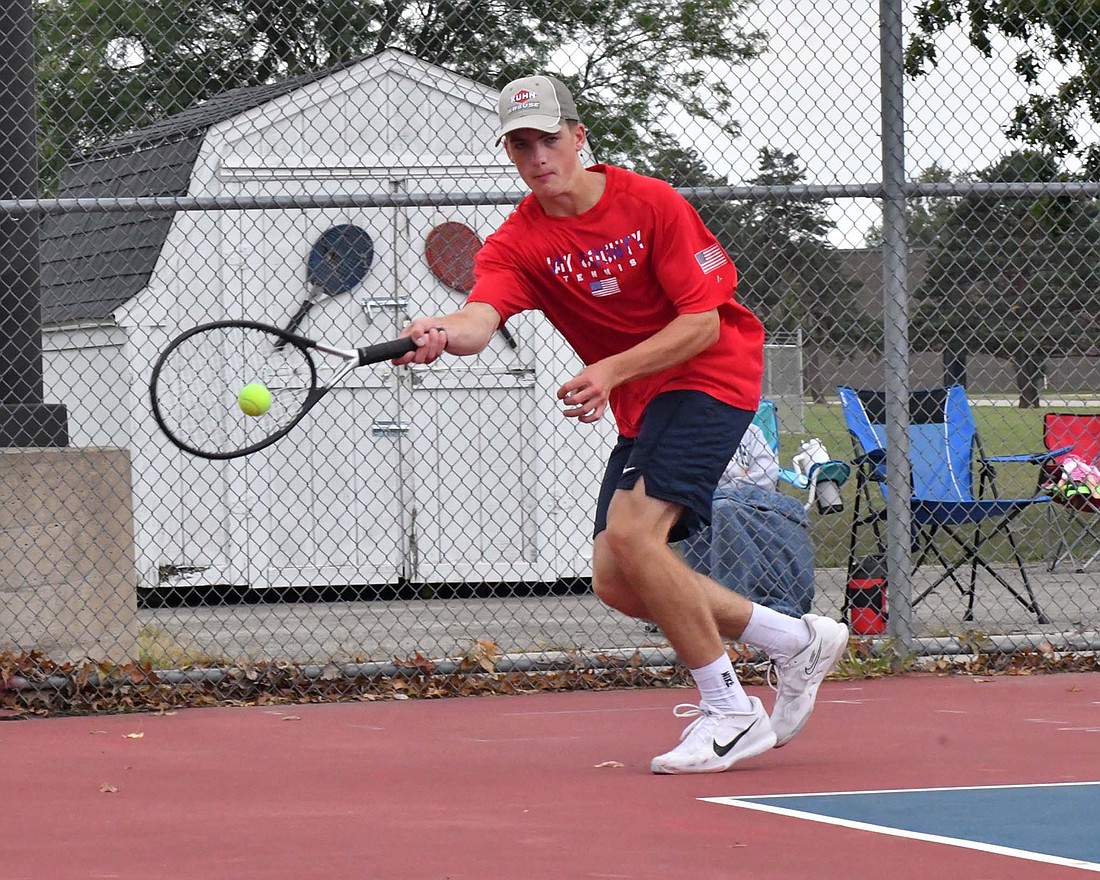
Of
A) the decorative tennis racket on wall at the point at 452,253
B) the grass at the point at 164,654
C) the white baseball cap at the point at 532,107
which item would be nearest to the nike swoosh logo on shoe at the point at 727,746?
the white baseball cap at the point at 532,107

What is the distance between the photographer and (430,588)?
33.8 feet

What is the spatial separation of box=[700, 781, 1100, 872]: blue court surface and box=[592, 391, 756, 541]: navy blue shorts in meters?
0.89

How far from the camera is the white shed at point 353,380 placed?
32.5ft

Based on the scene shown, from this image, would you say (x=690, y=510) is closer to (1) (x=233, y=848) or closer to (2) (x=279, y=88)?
(1) (x=233, y=848)

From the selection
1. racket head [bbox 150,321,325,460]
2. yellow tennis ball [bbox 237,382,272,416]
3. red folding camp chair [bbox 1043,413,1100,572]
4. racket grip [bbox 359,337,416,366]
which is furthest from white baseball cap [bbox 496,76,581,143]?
red folding camp chair [bbox 1043,413,1100,572]

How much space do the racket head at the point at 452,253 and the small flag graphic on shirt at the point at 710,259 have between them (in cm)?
524

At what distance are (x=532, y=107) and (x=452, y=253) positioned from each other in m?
5.37

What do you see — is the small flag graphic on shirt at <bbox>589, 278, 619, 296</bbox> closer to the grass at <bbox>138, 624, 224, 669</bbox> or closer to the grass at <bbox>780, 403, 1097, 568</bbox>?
the grass at <bbox>138, 624, 224, 669</bbox>

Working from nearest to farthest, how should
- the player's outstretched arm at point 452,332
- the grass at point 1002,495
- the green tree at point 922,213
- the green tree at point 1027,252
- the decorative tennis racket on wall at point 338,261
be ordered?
the player's outstretched arm at point 452,332 → the green tree at point 922,213 → the decorative tennis racket on wall at point 338,261 → the green tree at point 1027,252 → the grass at point 1002,495

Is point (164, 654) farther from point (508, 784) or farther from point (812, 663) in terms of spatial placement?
point (812, 663)

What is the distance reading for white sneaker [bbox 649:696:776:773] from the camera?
16.5ft

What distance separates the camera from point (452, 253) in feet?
33.3

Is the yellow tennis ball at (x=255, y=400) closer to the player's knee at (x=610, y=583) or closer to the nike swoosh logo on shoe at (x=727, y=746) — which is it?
the player's knee at (x=610, y=583)

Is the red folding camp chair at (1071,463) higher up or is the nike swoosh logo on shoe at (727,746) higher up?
the red folding camp chair at (1071,463)
